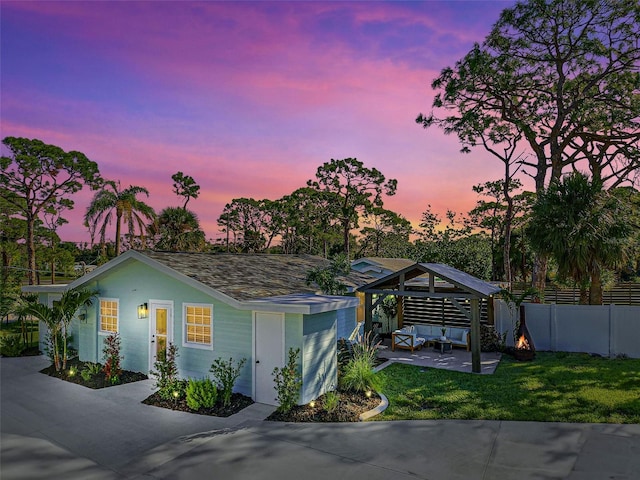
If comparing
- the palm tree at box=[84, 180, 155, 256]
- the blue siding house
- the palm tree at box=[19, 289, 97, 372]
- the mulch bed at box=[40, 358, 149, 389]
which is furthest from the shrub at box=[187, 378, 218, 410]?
the palm tree at box=[84, 180, 155, 256]

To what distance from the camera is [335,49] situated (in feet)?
37.7

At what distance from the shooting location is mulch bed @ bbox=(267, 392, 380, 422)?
7.25 metres

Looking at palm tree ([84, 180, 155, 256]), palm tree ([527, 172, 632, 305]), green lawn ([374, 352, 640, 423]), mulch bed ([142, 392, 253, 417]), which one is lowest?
green lawn ([374, 352, 640, 423])

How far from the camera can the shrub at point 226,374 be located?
8.06m

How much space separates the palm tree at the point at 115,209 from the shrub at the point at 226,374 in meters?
16.8

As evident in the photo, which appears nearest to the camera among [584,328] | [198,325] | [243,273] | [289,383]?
[289,383]

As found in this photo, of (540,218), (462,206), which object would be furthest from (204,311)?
(462,206)

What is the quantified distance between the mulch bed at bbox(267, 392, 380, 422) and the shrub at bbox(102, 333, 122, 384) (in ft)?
16.4

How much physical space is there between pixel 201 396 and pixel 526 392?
24.0 ft

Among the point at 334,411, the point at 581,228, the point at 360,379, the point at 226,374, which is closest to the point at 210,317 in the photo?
the point at 226,374

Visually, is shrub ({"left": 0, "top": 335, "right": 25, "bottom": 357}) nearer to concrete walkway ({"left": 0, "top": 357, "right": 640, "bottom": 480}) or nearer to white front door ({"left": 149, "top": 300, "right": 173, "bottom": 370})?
concrete walkway ({"left": 0, "top": 357, "right": 640, "bottom": 480})

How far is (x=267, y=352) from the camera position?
26.9ft

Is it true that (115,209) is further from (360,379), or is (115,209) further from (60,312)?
(360,379)

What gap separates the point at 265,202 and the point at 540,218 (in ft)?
118
